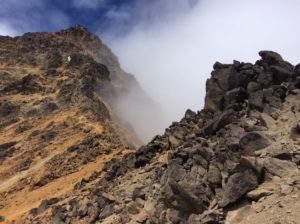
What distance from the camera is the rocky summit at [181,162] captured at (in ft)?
72.3

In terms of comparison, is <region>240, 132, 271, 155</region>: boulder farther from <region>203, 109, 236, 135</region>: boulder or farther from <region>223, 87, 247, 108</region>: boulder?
<region>223, 87, 247, 108</region>: boulder

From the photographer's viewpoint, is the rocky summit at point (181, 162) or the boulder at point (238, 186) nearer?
the boulder at point (238, 186)

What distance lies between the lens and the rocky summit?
22031 mm

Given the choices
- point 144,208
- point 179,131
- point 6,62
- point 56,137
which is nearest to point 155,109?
point 6,62

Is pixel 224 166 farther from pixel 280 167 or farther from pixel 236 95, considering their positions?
pixel 236 95

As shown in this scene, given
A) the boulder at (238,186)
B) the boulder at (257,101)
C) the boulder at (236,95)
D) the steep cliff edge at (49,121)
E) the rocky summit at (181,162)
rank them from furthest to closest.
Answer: the steep cliff edge at (49,121), the boulder at (236,95), the boulder at (257,101), the rocky summit at (181,162), the boulder at (238,186)

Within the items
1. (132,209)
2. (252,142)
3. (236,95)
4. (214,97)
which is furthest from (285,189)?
(214,97)

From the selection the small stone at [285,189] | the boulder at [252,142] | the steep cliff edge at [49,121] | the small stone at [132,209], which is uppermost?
the steep cliff edge at [49,121]

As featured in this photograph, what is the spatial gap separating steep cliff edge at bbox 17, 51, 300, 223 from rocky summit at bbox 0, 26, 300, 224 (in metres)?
0.06

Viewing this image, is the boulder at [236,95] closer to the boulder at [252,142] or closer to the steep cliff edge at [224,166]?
the steep cliff edge at [224,166]

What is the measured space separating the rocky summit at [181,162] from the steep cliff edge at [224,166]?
55mm

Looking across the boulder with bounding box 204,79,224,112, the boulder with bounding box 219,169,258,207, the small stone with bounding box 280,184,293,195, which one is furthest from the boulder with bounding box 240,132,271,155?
the boulder with bounding box 204,79,224,112

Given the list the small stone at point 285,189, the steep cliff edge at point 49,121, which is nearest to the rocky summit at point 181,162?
the small stone at point 285,189

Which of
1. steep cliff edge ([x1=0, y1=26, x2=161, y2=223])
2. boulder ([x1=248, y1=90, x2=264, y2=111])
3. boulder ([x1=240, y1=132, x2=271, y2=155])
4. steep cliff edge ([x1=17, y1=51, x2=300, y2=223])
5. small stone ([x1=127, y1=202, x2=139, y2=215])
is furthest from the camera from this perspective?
steep cliff edge ([x1=0, y1=26, x2=161, y2=223])
